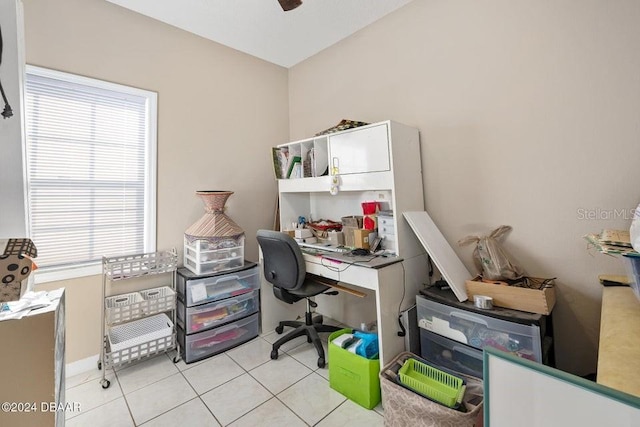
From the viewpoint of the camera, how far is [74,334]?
1935 mm

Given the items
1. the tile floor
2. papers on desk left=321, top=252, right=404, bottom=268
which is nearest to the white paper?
the tile floor

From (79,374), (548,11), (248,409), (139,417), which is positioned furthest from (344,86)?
(79,374)

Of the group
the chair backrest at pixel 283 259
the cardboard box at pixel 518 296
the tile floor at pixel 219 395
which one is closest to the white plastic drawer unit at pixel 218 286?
the chair backrest at pixel 283 259

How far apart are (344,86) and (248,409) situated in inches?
106

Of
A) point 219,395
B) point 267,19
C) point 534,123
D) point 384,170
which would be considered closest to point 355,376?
point 219,395

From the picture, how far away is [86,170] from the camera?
6.61 ft

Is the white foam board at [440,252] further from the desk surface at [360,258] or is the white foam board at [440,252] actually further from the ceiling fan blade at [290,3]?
the ceiling fan blade at [290,3]

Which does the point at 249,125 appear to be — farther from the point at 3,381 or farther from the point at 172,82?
the point at 3,381

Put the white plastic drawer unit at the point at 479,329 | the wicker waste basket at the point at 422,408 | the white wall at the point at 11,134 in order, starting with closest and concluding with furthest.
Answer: the white wall at the point at 11,134 < the wicker waste basket at the point at 422,408 < the white plastic drawer unit at the point at 479,329

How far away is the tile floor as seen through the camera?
153cm

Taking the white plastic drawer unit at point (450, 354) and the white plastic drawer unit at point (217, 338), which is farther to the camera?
the white plastic drawer unit at point (217, 338)

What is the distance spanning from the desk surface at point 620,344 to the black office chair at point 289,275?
1.52 meters

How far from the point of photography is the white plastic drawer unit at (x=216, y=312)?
2088 millimetres

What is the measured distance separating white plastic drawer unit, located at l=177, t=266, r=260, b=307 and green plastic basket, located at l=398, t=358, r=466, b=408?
1.43 m
